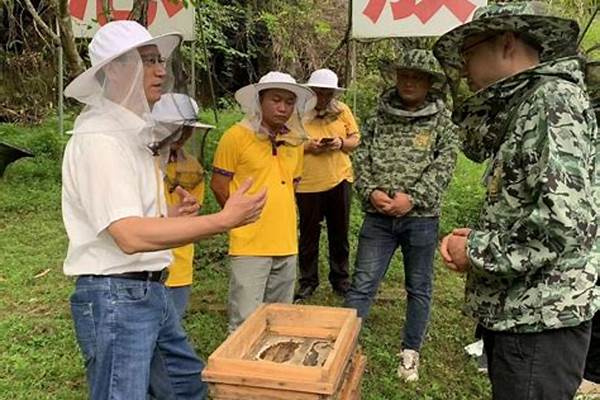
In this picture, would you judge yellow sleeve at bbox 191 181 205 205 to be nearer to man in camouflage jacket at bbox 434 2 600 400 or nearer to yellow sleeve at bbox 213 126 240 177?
yellow sleeve at bbox 213 126 240 177

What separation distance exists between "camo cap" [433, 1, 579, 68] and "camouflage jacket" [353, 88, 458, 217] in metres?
1.61

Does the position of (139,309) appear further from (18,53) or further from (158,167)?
(18,53)

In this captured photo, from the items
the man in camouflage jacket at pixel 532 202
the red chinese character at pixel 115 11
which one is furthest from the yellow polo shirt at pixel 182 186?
the red chinese character at pixel 115 11

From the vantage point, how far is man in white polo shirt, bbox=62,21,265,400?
209 cm

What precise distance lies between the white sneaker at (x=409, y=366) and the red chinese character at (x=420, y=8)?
7.82ft

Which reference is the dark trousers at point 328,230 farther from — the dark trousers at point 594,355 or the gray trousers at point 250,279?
the dark trousers at point 594,355

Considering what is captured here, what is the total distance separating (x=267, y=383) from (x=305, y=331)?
0.62 meters

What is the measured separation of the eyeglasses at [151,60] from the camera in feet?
7.58

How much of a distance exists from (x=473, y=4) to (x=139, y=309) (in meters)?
3.50

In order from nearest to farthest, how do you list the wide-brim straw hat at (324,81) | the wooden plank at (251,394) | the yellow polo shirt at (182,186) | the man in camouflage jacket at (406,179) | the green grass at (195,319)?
1. the wooden plank at (251,394)
2. the yellow polo shirt at (182,186)
3. the man in camouflage jacket at (406,179)
4. the green grass at (195,319)
5. the wide-brim straw hat at (324,81)

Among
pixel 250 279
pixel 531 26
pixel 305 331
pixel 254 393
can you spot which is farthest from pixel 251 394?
pixel 531 26

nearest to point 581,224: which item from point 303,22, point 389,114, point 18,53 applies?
point 389,114

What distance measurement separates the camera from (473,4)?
15.5 ft

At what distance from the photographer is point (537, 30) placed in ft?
6.34
